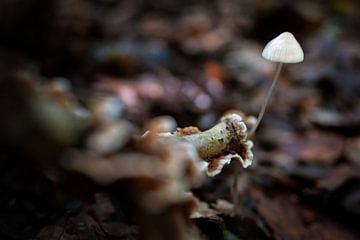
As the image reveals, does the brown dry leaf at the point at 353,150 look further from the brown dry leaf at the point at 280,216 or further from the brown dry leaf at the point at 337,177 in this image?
the brown dry leaf at the point at 280,216

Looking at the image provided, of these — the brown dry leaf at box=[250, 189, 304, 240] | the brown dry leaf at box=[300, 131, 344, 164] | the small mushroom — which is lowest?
the brown dry leaf at box=[250, 189, 304, 240]

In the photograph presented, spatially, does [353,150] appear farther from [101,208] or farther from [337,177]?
[101,208]

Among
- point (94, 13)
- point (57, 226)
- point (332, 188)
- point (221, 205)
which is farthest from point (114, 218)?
point (94, 13)

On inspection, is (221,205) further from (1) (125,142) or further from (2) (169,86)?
(2) (169,86)

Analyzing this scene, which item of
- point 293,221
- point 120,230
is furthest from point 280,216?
point 120,230

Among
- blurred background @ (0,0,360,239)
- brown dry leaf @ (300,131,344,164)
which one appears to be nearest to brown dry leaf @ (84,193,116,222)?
blurred background @ (0,0,360,239)

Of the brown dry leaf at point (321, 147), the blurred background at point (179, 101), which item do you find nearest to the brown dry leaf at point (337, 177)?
the blurred background at point (179, 101)

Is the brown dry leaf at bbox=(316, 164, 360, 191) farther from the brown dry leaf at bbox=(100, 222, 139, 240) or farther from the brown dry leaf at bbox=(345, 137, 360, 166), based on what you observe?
the brown dry leaf at bbox=(100, 222, 139, 240)
